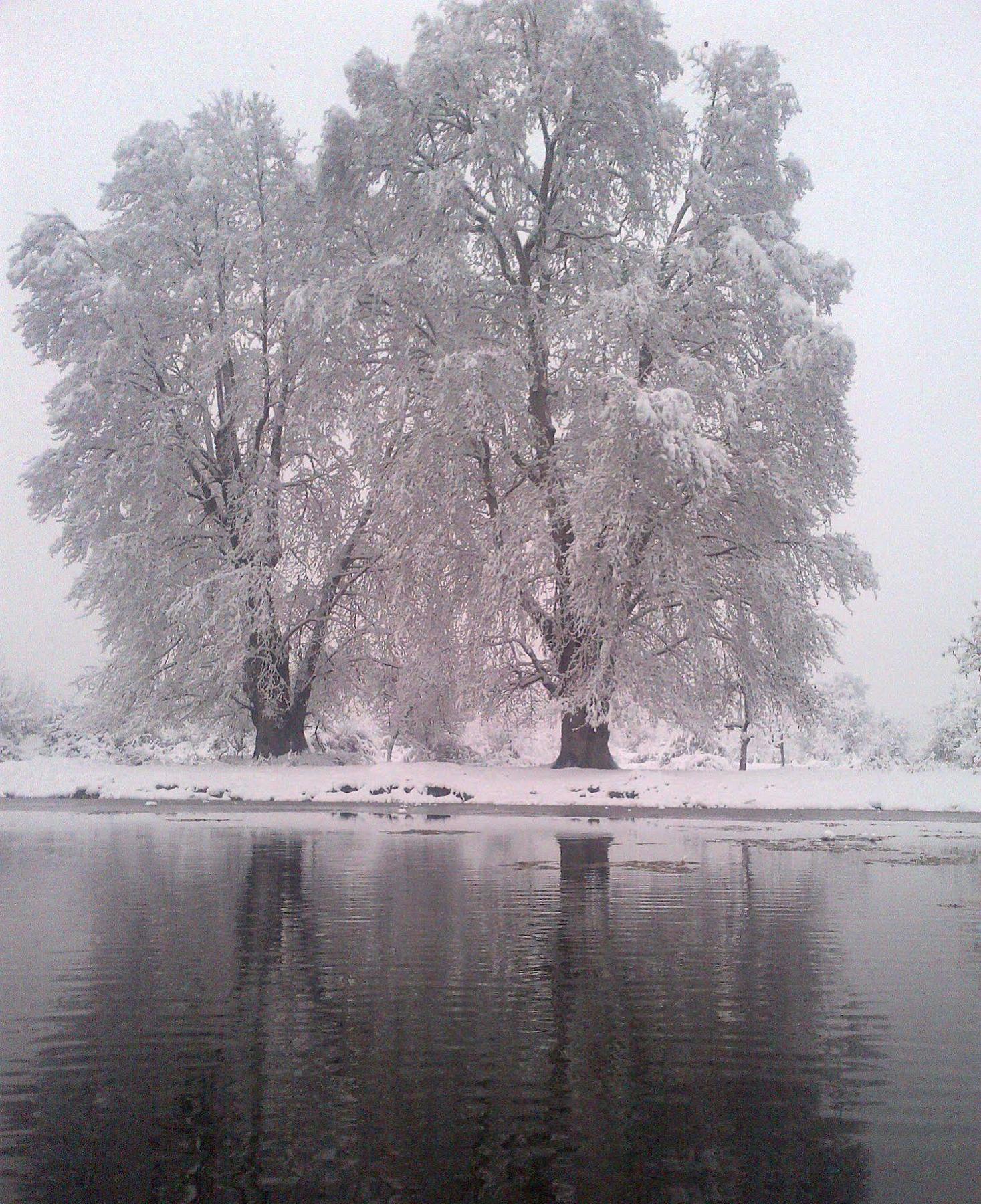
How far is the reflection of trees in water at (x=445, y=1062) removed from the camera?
3465 mm

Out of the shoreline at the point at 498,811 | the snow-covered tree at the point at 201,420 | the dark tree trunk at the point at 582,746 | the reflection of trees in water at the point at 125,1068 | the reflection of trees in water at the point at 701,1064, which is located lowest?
the shoreline at the point at 498,811

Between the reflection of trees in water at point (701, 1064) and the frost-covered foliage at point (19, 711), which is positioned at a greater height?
the frost-covered foliage at point (19, 711)

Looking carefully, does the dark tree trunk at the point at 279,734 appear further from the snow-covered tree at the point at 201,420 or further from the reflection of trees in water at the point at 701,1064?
the reflection of trees in water at the point at 701,1064

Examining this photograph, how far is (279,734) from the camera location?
3000 cm

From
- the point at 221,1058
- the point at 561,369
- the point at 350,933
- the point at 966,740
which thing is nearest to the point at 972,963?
the point at 350,933

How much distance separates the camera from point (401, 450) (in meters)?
26.2

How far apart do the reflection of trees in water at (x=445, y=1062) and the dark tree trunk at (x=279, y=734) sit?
21.4 m

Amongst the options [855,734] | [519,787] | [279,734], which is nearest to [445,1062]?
[519,787]

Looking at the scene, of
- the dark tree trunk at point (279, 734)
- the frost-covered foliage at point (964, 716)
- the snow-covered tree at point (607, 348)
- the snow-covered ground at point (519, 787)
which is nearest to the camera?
the snow-covered ground at point (519, 787)

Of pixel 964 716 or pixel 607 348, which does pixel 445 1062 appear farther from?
pixel 964 716

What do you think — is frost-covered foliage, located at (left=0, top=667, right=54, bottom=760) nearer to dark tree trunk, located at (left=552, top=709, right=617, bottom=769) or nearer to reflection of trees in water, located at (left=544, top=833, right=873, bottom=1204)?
dark tree trunk, located at (left=552, top=709, right=617, bottom=769)

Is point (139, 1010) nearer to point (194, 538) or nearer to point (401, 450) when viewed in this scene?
point (401, 450)

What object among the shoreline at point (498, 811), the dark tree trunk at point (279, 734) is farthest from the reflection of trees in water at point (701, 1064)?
the dark tree trunk at point (279, 734)

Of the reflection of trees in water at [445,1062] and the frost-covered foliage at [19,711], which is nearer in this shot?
the reflection of trees in water at [445,1062]
